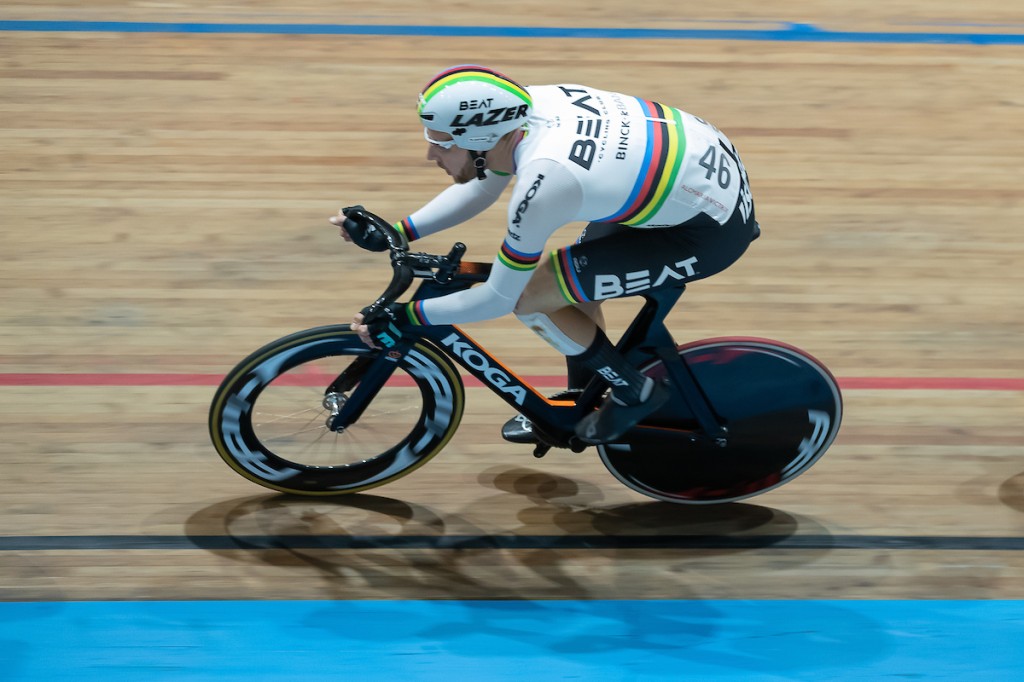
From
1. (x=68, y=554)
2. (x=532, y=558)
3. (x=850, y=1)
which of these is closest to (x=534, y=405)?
(x=532, y=558)

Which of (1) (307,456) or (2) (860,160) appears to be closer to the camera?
(1) (307,456)

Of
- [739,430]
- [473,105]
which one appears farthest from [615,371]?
[473,105]

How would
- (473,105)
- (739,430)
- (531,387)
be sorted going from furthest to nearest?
(739,430)
(531,387)
(473,105)

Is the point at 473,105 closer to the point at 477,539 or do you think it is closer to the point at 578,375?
the point at 578,375

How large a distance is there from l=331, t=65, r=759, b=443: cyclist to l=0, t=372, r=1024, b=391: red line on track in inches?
35.8

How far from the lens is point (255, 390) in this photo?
10.6ft

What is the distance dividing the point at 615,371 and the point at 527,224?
63 cm

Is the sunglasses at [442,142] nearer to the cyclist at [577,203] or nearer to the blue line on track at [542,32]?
the cyclist at [577,203]

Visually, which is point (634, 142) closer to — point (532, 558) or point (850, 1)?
point (532, 558)

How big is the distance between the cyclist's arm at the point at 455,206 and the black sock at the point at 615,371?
48 cm

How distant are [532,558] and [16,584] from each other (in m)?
1.45

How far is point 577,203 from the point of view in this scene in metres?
2.74

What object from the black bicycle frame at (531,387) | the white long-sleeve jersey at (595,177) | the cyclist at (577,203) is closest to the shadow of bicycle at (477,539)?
the black bicycle frame at (531,387)

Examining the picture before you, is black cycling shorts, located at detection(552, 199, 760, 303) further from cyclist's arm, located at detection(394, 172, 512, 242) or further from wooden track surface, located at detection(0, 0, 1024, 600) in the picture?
wooden track surface, located at detection(0, 0, 1024, 600)
